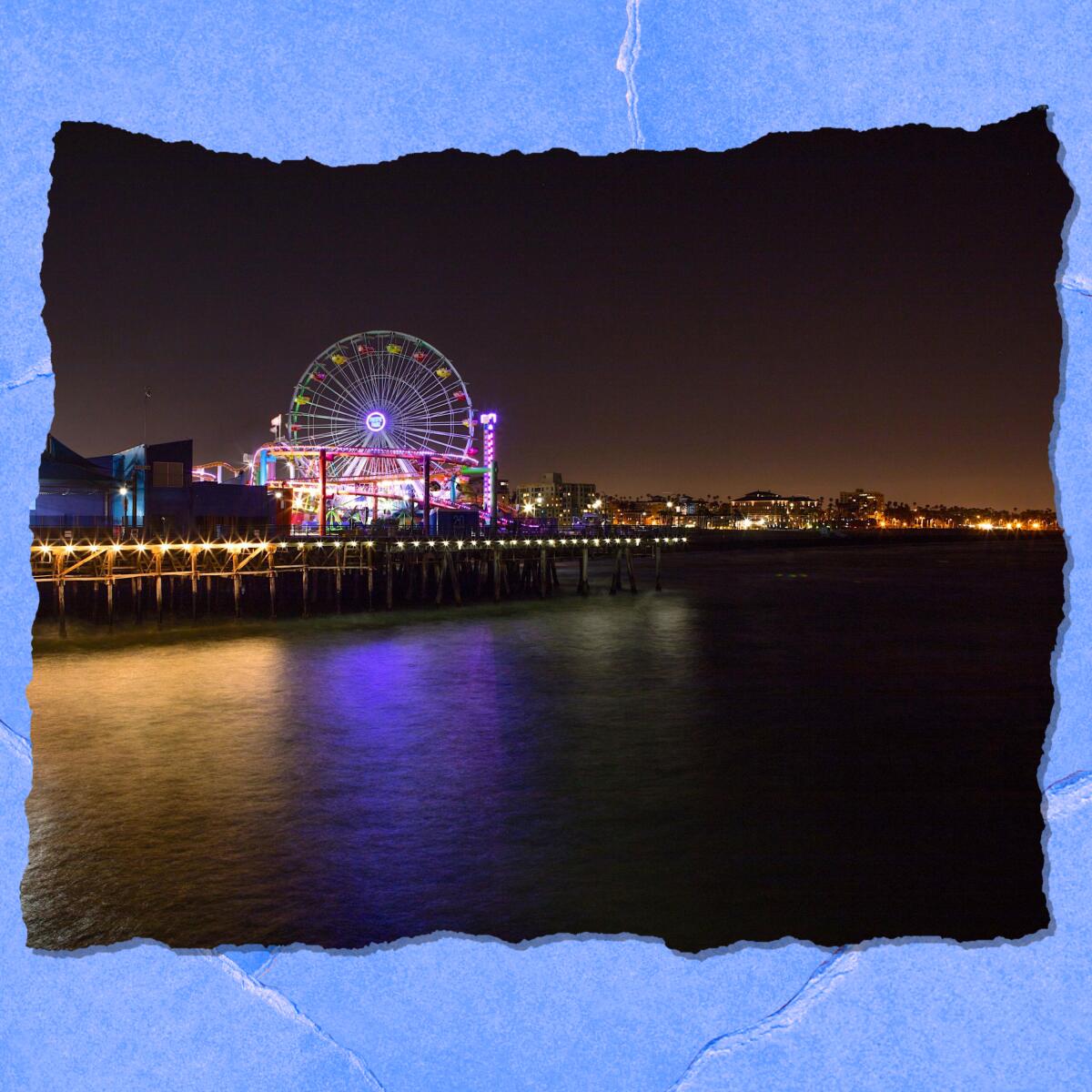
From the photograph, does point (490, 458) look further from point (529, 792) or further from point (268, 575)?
point (529, 792)

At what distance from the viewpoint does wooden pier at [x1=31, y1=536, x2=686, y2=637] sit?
90.7 ft

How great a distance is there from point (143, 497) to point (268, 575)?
24.9 ft

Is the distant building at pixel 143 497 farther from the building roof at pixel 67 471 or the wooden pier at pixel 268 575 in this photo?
the wooden pier at pixel 268 575

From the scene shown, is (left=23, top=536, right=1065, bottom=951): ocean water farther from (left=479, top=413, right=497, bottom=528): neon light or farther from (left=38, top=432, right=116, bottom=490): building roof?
(left=479, top=413, right=497, bottom=528): neon light

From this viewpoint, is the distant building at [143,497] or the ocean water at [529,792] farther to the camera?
the distant building at [143,497]

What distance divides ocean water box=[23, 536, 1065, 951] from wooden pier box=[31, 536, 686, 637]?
4.09 metres

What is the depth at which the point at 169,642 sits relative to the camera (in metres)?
23.8

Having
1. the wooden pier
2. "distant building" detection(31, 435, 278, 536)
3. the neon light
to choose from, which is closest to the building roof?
"distant building" detection(31, 435, 278, 536)

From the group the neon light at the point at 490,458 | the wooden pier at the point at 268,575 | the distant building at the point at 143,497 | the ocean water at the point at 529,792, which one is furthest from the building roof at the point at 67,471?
the neon light at the point at 490,458

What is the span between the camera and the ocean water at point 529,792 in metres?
7.07

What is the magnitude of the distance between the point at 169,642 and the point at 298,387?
26785 mm

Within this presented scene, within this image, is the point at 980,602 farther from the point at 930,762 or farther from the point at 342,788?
the point at 342,788

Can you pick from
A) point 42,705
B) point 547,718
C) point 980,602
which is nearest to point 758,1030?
point 547,718

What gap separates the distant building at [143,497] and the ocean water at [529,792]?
9122mm
